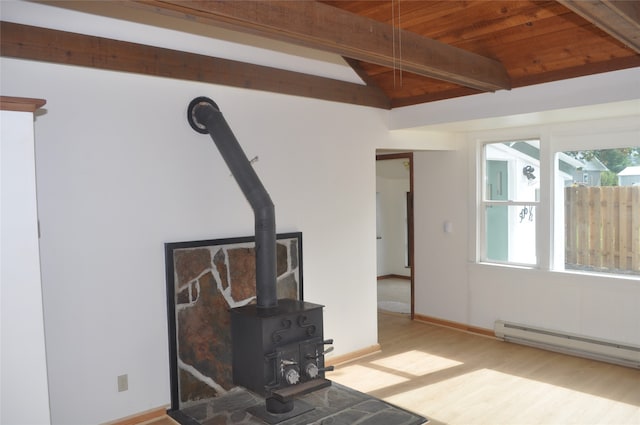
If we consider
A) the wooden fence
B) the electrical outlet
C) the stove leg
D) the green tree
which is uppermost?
the green tree

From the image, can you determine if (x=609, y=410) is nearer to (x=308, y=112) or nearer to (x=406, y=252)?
(x=308, y=112)

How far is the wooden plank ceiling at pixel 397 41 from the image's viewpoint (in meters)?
2.51

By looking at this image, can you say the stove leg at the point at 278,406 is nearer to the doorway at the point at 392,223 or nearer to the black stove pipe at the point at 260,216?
the black stove pipe at the point at 260,216

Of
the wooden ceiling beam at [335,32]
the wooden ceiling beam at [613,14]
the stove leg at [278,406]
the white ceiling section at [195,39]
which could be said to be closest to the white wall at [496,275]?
the wooden ceiling beam at [335,32]

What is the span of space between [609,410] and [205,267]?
309 centimetres

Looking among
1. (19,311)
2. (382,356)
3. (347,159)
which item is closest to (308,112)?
(347,159)

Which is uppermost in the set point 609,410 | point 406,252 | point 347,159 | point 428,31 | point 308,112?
point 428,31

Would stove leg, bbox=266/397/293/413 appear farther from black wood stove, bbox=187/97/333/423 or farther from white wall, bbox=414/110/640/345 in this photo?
white wall, bbox=414/110/640/345

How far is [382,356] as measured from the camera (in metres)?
4.90

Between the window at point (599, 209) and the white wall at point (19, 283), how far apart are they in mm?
4542

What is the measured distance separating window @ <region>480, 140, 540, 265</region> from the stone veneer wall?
9.45 ft

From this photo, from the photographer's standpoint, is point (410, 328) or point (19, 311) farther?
point (410, 328)

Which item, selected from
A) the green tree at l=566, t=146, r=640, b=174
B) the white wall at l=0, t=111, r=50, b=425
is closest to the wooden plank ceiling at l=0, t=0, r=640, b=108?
the white wall at l=0, t=111, r=50, b=425

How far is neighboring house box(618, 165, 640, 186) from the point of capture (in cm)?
448
